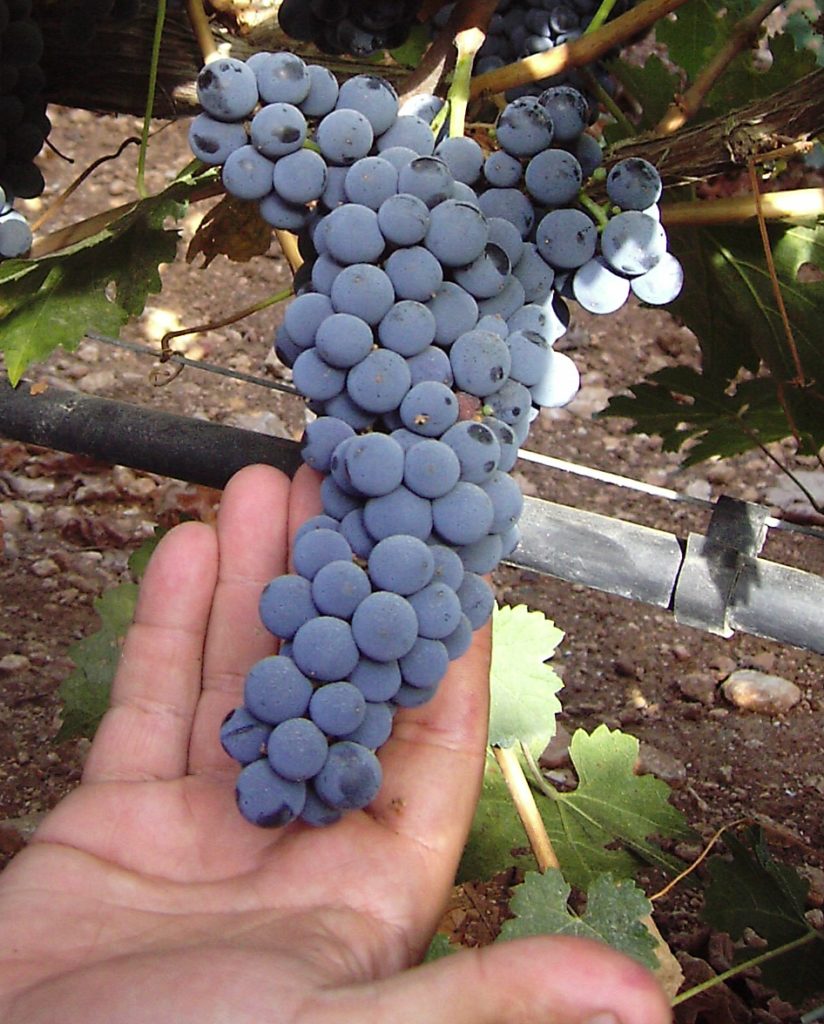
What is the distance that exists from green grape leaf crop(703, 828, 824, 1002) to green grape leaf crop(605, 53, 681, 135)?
0.73 meters

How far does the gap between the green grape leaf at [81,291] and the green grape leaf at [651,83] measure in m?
0.48

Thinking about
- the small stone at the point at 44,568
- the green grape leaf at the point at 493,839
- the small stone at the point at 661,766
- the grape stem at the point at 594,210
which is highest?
the grape stem at the point at 594,210

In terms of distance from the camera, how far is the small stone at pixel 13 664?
179 centimetres

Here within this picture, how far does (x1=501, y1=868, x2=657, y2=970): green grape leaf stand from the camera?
90 centimetres

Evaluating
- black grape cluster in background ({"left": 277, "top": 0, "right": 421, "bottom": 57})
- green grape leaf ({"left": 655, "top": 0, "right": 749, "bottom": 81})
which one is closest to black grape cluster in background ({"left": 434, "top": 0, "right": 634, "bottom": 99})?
black grape cluster in background ({"left": 277, "top": 0, "right": 421, "bottom": 57})

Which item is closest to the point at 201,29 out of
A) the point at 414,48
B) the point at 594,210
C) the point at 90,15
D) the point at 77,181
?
the point at 90,15

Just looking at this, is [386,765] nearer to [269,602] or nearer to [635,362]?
[269,602]

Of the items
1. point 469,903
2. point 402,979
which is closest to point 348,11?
point 402,979

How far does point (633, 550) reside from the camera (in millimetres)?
1098

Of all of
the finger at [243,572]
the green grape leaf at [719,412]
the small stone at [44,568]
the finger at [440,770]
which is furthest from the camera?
the small stone at [44,568]

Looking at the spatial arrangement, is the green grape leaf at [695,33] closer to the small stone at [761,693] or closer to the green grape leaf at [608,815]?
the green grape leaf at [608,815]

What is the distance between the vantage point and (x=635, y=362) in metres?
2.62

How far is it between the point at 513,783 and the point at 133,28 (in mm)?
851

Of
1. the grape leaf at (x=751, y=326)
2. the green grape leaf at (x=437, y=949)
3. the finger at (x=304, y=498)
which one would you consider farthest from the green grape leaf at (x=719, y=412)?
the green grape leaf at (x=437, y=949)
